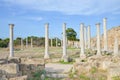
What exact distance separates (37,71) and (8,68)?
2.63 meters

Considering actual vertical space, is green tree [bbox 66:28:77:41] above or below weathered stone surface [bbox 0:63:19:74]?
above

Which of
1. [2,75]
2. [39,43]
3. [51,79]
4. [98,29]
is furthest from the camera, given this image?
[39,43]

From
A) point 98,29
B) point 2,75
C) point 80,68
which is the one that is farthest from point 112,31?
point 2,75

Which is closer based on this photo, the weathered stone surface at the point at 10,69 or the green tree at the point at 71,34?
the weathered stone surface at the point at 10,69

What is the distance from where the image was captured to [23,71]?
46.1 feet

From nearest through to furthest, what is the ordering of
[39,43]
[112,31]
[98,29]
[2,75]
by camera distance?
[2,75] < [98,29] < [112,31] < [39,43]

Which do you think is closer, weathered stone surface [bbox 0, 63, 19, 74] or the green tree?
weathered stone surface [bbox 0, 63, 19, 74]

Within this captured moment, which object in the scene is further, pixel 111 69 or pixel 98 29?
pixel 98 29

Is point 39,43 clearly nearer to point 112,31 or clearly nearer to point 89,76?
point 112,31

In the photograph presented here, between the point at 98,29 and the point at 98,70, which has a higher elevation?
the point at 98,29

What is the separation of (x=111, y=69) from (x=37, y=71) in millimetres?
4385

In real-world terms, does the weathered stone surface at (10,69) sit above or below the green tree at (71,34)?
below

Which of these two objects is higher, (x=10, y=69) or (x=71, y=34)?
(x=71, y=34)

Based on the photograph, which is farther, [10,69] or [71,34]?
[71,34]
